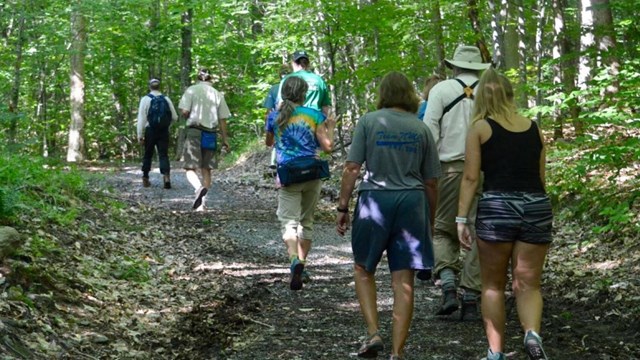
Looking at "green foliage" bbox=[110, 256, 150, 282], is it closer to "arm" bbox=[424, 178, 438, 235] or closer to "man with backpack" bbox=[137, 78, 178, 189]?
"arm" bbox=[424, 178, 438, 235]

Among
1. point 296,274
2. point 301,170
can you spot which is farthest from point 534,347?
point 301,170

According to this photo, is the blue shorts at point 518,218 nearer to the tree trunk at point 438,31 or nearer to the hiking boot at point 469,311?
the hiking boot at point 469,311

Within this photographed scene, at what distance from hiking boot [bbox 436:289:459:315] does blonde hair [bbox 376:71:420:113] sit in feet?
6.57

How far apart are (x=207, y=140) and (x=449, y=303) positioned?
23.4 feet

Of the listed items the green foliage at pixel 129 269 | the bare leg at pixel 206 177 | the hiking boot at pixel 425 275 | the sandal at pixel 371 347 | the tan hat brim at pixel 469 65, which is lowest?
the sandal at pixel 371 347

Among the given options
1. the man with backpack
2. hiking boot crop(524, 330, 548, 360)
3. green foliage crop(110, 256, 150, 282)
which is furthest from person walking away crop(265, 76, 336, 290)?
the man with backpack

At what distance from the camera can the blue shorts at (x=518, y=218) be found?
4812mm

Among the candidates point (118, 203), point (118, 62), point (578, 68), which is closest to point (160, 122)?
point (118, 203)

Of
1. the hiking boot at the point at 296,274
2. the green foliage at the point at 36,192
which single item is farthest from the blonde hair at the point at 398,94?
the green foliage at the point at 36,192

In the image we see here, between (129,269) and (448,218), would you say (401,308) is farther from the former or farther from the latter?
(129,269)

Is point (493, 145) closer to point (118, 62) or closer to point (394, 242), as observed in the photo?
point (394, 242)

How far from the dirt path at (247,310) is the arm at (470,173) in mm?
1004

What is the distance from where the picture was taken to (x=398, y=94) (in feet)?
17.9

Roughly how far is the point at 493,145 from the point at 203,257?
17.6ft
